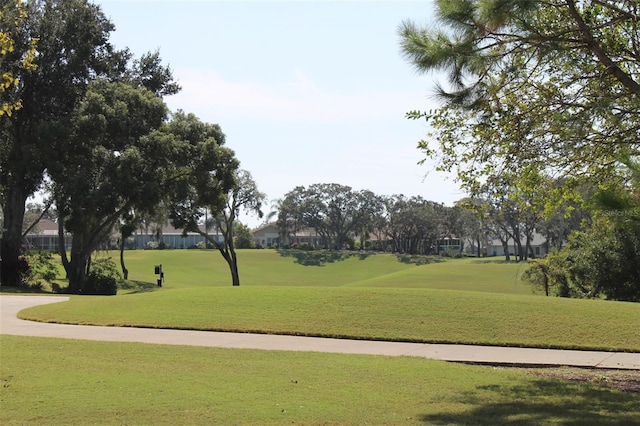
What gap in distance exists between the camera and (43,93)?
1436 inches

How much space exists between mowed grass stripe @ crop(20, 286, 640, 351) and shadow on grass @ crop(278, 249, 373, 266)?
6464cm

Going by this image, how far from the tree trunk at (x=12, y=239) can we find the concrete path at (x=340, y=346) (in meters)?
21.7

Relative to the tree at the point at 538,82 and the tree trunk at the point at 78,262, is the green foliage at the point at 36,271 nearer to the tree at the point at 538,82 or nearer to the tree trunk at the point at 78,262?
the tree trunk at the point at 78,262

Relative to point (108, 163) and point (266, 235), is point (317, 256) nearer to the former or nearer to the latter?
point (266, 235)

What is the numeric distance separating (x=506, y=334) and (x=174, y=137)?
2570 centimetres

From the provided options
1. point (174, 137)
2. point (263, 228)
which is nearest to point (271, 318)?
point (174, 137)

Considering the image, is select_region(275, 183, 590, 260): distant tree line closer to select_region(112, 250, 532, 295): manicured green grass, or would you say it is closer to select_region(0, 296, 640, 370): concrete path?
select_region(112, 250, 532, 295): manicured green grass

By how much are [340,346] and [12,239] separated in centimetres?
2896

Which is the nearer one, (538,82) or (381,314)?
(538,82)

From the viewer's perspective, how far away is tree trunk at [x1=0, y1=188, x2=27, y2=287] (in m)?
36.8

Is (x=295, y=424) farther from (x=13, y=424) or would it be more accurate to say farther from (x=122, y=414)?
(x=13, y=424)

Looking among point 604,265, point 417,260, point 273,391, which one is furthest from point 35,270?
point 417,260

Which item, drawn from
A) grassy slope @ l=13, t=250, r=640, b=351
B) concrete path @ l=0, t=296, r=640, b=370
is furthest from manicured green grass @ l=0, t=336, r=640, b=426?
grassy slope @ l=13, t=250, r=640, b=351

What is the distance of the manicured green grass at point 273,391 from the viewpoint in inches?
299
